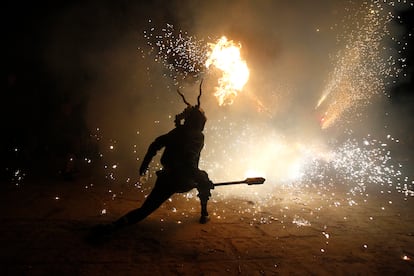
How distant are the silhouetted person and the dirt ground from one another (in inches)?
20.4

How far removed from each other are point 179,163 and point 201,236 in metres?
1.12

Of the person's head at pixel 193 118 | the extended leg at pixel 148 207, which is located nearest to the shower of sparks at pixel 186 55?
the person's head at pixel 193 118

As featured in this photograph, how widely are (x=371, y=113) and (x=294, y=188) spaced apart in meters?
10.6

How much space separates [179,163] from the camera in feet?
15.7

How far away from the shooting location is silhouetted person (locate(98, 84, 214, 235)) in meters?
4.55

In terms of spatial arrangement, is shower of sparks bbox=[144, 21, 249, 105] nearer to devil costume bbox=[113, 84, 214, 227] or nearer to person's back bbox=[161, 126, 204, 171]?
devil costume bbox=[113, 84, 214, 227]

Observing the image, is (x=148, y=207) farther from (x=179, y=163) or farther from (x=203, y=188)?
(x=203, y=188)

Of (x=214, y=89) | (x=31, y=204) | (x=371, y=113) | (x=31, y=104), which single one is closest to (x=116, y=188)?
(x=31, y=204)

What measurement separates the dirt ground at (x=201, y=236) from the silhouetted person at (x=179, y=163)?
517 mm

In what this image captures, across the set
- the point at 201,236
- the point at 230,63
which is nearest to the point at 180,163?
the point at 201,236

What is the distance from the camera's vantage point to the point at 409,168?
1114 cm

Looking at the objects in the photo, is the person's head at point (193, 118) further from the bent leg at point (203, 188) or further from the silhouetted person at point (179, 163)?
the bent leg at point (203, 188)

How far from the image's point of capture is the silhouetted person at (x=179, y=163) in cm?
455

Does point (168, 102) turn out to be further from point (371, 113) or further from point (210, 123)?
point (371, 113)
